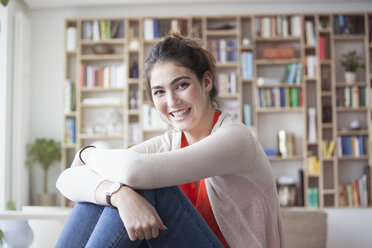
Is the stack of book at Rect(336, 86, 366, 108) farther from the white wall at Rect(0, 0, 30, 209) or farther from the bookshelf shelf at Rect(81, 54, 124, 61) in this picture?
the white wall at Rect(0, 0, 30, 209)

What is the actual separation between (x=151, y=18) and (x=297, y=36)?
1.94 meters

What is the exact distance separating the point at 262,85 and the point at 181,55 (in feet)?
13.0

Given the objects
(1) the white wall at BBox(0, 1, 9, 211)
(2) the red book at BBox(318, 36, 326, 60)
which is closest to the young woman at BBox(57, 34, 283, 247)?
(1) the white wall at BBox(0, 1, 9, 211)

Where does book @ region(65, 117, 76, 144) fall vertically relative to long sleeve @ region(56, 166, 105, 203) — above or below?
above

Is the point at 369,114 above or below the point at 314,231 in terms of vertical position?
above

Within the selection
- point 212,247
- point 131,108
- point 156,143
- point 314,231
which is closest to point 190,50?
point 156,143

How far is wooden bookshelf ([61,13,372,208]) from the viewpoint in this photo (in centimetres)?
Answer: 524

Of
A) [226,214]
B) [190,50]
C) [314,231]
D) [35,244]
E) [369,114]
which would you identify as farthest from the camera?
[369,114]

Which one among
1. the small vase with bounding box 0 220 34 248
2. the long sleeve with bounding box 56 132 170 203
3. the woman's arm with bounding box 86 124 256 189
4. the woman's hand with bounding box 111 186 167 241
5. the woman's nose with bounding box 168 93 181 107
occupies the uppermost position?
the woman's nose with bounding box 168 93 181 107

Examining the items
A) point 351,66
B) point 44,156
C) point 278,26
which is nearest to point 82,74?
point 44,156

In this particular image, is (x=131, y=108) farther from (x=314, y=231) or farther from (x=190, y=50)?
(x=190, y=50)

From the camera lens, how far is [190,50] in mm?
1450

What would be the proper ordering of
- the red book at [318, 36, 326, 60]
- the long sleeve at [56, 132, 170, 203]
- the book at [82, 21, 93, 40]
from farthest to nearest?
the book at [82, 21, 93, 40] → the red book at [318, 36, 326, 60] → the long sleeve at [56, 132, 170, 203]

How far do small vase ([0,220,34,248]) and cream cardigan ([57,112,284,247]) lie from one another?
2.06 ft
